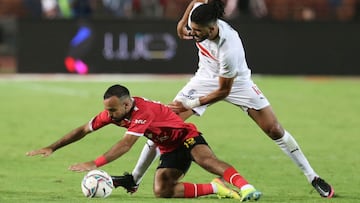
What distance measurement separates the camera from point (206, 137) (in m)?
15.1

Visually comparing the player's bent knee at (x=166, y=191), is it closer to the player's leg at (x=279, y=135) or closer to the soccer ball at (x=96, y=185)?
the soccer ball at (x=96, y=185)

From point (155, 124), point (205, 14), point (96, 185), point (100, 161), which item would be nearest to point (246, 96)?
point (205, 14)

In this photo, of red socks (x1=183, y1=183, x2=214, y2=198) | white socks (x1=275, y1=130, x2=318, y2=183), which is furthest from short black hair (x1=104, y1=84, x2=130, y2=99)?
white socks (x1=275, y1=130, x2=318, y2=183)

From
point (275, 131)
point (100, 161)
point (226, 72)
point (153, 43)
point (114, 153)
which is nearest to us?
point (100, 161)

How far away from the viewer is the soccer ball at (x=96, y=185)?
9.20 meters

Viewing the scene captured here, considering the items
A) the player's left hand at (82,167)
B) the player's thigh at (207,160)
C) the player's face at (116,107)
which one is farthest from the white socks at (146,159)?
the player's left hand at (82,167)

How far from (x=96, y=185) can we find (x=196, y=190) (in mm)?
1020

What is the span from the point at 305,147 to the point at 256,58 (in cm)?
1206

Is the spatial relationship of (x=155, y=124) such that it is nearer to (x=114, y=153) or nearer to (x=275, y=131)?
(x=114, y=153)

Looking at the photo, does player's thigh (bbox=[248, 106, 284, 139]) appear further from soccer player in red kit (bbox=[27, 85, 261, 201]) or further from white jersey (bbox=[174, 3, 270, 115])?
soccer player in red kit (bbox=[27, 85, 261, 201])

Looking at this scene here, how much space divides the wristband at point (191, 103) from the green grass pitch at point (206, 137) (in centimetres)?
96

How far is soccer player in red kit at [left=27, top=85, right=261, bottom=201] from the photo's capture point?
9.03 metres

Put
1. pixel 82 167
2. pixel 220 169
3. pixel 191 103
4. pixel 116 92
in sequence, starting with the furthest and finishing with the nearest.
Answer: pixel 191 103, pixel 220 169, pixel 116 92, pixel 82 167

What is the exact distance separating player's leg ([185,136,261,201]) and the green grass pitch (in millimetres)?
310
